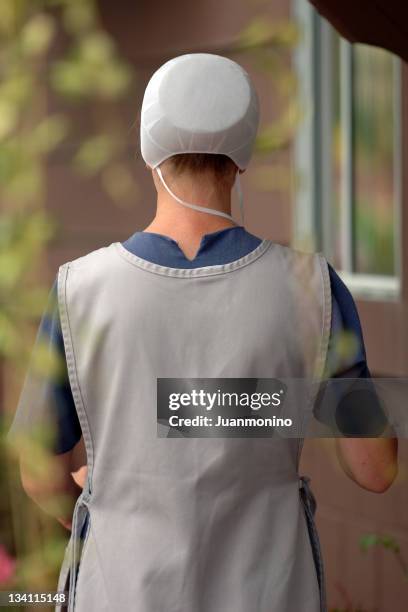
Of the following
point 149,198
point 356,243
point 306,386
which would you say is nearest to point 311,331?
point 306,386

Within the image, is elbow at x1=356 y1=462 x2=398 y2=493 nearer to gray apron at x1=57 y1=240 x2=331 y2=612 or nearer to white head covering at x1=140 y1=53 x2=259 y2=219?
gray apron at x1=57 y1=240 x2=331 y2=612

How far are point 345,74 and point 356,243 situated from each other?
46 centimetres

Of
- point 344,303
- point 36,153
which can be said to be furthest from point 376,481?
point 36,153

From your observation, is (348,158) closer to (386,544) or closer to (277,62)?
(277,62)

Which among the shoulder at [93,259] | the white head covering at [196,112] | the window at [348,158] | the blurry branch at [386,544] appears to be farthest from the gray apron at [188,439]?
the window at [348,158]

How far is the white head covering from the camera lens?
4.39ft

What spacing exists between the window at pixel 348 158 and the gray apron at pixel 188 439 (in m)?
1.73

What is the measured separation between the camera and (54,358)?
1.38 meters

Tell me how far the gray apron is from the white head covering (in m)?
0.11

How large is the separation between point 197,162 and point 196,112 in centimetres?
6

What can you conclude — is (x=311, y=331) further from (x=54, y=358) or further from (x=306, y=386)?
(x=54, y=358)

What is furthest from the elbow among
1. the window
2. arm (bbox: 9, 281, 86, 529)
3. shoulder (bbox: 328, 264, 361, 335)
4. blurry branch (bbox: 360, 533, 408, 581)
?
the window

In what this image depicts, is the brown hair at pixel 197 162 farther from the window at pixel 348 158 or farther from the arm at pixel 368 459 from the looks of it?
the window at pixel 348 158

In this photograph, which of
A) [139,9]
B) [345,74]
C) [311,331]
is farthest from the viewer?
[139,9]
